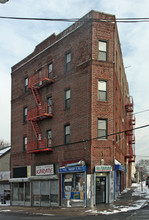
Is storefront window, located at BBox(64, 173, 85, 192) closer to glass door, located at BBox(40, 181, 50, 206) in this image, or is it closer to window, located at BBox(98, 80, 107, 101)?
glass door, located at BBox(40, 181, 50, 206)

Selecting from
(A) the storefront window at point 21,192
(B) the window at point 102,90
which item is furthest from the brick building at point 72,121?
(A) the storefront window at point 21,192

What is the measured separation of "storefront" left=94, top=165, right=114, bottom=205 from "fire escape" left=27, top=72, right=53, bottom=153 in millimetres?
5944

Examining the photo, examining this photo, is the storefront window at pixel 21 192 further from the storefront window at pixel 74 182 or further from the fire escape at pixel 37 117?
the storefront window at pixel 74 182

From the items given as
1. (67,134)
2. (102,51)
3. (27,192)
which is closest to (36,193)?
(27,192)

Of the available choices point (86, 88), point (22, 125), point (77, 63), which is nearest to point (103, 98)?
point (86, 88)

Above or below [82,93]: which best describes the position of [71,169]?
below

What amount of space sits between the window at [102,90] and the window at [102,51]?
2094mm

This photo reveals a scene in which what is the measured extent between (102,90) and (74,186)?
8248 millimetres

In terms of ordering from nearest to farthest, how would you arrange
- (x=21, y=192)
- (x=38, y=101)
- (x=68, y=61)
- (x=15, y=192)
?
(x=68, y=61)
(x=38, y=101)
(x=21, y=192)
(x=15, y=192)

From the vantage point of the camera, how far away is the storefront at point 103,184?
22.7 meters

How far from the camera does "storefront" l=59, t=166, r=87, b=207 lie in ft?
74.5

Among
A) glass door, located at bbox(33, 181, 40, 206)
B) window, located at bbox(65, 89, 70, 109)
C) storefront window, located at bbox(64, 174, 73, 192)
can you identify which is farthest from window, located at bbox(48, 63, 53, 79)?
glass door, located at bbox(33, 181, 40, 206)

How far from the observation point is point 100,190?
23016 mm

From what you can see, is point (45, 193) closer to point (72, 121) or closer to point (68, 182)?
point (68, 182)
